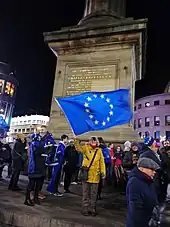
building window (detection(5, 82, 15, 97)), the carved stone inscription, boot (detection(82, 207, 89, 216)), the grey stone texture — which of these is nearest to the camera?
the grey stone texture

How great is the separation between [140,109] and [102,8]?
1981 inches

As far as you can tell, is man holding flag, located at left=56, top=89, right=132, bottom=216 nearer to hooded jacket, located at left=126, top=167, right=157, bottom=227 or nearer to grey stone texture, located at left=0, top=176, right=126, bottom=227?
grey stone texture, located at left=0, top=176, right=126, bottom=227

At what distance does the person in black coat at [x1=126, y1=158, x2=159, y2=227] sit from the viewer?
2.92m

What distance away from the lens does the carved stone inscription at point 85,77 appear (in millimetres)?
11086

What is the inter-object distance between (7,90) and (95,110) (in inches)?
2812

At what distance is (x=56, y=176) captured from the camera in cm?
738

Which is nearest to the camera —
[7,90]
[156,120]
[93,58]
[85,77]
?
[85,77]

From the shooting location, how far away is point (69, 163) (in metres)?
8.09

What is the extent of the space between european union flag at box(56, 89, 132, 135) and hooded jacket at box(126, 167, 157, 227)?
331cm

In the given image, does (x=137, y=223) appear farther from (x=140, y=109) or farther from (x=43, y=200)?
(x=140, y=109)

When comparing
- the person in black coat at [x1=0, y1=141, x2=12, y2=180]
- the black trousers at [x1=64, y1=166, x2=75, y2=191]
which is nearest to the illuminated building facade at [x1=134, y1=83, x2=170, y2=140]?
the person in black coat at [x1=0, y1=141, x2=12, y2=180]

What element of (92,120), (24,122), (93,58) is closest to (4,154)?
(92,120)

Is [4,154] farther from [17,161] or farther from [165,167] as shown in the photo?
[165,167]

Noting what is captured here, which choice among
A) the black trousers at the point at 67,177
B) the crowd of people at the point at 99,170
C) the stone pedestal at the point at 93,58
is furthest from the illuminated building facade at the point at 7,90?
the black trousers at the point at 67,177
